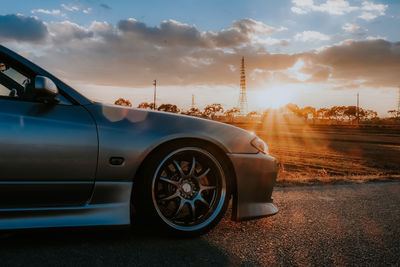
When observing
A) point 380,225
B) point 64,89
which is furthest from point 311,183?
point 64,89

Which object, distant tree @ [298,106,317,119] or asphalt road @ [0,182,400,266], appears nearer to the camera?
asphalt road @ [0,182,400,266]

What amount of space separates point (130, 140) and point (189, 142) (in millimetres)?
468

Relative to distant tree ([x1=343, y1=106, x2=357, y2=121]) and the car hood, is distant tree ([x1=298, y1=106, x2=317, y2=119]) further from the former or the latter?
the car hood

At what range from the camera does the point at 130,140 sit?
2.42m

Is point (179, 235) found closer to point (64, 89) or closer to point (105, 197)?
point (105, 197)

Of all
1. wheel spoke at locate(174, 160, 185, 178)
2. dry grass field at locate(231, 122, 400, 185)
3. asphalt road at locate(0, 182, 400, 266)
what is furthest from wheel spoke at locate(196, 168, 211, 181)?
dry grass field at locate(231, 122, 400, 185)

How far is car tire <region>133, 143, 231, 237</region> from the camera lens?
97.7 inches

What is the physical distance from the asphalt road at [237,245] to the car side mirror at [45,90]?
0.90 meters

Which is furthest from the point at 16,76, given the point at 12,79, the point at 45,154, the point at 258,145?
the point at 258,145

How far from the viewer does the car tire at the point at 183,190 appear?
2.48m

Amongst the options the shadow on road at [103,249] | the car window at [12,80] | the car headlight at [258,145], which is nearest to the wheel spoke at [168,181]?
the shadow on road at [103,249]

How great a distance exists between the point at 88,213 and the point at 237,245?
1095 millimetres

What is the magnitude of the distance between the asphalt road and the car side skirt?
62 millimetres

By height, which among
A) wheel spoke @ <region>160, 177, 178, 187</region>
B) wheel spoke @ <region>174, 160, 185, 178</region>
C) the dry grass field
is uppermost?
wheel spoke @ <region>174, 160, 185, 178</region>
